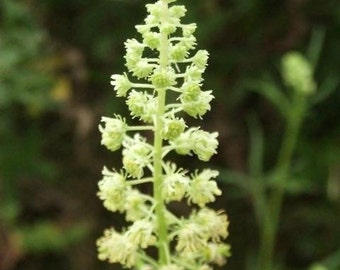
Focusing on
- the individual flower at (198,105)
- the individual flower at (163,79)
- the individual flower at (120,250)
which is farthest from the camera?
the individual flower at (120,250)

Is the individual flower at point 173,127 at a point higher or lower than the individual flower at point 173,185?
higher

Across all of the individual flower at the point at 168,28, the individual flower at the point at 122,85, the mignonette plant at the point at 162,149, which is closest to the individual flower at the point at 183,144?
the mignonette plant at the point at 162,149

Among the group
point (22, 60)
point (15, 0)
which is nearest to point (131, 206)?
point (22, 60)

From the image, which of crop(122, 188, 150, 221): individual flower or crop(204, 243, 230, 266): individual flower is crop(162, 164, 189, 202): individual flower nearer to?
crop(122, 188, 150, 221): individual flower

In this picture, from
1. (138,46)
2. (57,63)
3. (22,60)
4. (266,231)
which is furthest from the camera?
(57,63)

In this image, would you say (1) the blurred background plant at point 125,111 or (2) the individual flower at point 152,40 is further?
(1) the blurred background plant at point 125,111

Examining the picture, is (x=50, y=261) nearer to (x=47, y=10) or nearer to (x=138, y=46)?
(x=47, y=10)

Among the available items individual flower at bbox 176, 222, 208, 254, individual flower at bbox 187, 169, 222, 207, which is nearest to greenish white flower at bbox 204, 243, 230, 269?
individual flower at bbox 176, 222, 208, 254

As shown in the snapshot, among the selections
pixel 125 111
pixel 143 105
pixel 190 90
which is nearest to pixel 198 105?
pixel 190 90

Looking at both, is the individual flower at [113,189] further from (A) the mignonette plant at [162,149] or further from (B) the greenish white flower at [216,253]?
(B) the greenish white flower at [216,253]
